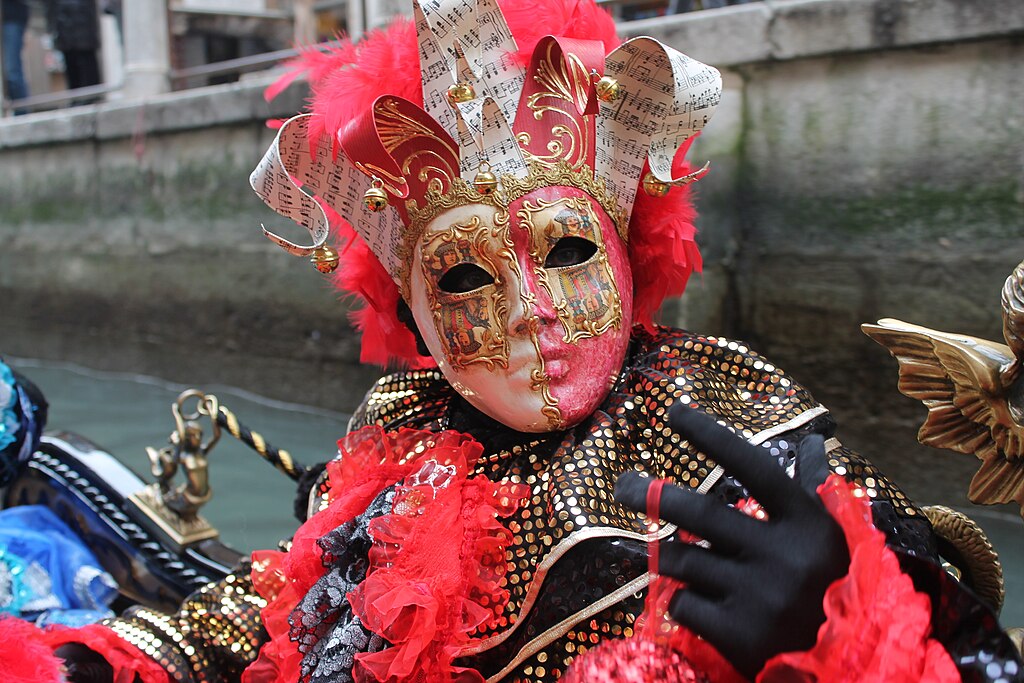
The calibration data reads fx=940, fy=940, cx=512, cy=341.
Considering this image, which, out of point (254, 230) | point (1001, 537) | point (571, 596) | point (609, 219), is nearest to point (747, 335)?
point (1001, 537)

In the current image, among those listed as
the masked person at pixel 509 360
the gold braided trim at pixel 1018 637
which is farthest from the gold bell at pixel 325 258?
the gold braided trim at pixel 1018 637

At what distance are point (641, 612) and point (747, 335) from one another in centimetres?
255

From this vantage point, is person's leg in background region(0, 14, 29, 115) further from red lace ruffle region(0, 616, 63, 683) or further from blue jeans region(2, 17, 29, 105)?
red lace ruffle region(0, 616, 63, 683)

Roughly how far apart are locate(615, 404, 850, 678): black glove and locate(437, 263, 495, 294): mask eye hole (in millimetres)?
625

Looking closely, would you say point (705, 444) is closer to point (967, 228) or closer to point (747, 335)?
point (967, 228)

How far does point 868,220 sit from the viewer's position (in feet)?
10.6

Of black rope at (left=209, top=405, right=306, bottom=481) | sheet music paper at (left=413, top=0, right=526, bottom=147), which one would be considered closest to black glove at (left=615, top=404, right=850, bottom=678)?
sheet music paper at (left=413, top=0, right=526, bottom=147)

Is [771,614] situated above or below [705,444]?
below

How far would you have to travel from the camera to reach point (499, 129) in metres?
1.42

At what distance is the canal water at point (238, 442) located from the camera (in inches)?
120

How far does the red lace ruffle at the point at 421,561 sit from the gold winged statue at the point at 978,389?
1.85 ft

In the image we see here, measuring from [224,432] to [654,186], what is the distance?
147 inches

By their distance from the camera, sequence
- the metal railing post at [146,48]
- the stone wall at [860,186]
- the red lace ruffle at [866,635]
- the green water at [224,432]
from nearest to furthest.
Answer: the red lace ruffle at [866,635] < the stone wall at [860,186] < the green water at [224,432] < the metal railing post at [146,48]

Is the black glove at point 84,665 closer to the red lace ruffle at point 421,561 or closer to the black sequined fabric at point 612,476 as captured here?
the red lace ruffle at point 421,561
